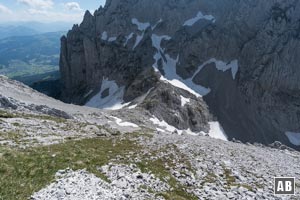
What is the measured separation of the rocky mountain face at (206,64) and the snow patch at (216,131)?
1.79 m

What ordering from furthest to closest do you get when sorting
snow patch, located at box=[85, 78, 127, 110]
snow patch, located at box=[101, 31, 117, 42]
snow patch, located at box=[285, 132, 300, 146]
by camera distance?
snow patch, located at box=[101, 31, 117, 42] < snow patch, located at box=[85, 78, 127, 110] < snow patch, located at box=[285, 132, 300, 146]

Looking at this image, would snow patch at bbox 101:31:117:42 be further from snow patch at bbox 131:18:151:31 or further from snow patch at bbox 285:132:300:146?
snow patch at bbox 285:132:300:146

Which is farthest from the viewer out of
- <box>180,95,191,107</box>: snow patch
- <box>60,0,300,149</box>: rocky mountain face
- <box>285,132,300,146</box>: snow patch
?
<box>60,0,300,149</box>: rocky mountain face

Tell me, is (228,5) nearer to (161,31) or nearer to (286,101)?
(161,31)

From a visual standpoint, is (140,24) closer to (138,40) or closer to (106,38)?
(138,40)

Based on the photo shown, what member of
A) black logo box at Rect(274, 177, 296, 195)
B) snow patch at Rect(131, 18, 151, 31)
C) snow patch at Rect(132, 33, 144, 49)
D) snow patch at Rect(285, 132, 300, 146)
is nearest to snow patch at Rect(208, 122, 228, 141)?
snow patch at Rect(285, 132, 300, 146)

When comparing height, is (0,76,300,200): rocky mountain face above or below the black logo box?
above

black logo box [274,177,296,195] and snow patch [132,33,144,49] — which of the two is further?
Result: snow patch [132,33,144,49]

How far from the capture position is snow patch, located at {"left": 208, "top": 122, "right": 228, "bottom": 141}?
123881 mm

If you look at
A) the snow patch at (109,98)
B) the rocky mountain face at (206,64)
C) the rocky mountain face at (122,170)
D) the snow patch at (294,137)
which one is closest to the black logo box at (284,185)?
the rocky mountain face at (122,170)

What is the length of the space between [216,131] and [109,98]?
180 feet

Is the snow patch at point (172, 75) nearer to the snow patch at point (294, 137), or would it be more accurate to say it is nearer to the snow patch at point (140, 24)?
the snow patch at point (140, 24)

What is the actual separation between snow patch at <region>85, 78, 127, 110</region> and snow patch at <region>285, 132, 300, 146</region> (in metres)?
65.2

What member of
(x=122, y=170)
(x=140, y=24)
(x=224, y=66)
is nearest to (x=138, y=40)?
(x=140, y=24)
